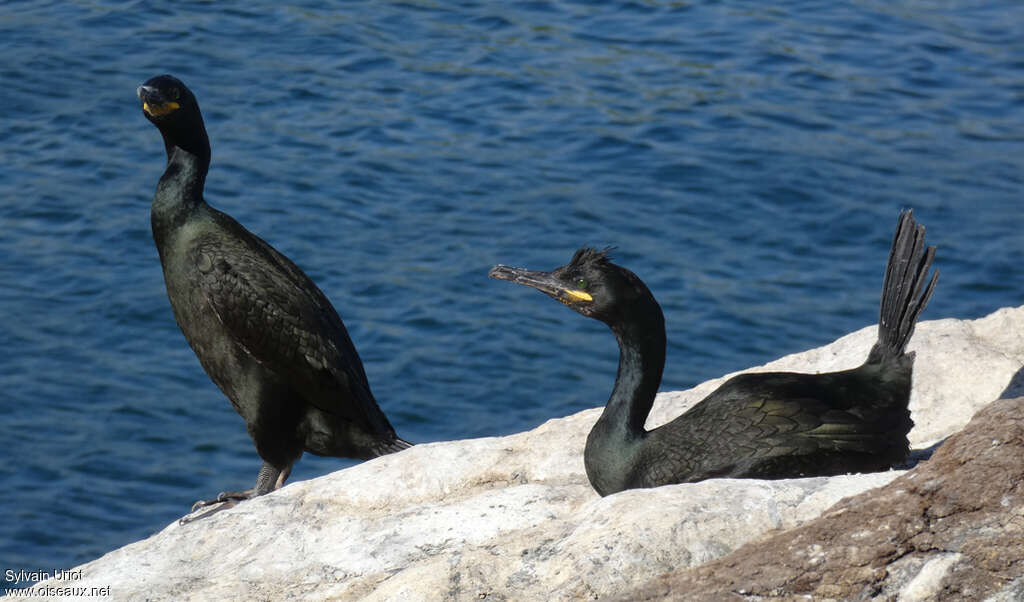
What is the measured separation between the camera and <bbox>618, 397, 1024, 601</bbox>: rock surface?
9.03 ft

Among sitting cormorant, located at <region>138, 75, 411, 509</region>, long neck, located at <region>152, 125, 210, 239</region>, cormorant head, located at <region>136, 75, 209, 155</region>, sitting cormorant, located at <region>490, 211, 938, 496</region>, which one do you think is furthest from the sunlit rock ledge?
cormorant head, located at <region>136, 75, 209, 155</region>

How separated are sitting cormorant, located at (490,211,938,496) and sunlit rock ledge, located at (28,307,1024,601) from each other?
0.24m

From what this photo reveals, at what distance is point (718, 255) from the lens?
9398 mm

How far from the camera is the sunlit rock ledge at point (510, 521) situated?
314 cm

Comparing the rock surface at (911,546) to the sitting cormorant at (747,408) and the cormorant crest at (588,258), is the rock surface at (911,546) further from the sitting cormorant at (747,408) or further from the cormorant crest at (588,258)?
the cormorant crest at (588,258)

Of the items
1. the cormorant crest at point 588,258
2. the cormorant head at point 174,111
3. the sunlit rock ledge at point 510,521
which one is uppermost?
the cormorant head at point 174,111

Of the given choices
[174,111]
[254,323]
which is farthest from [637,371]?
[174,111]

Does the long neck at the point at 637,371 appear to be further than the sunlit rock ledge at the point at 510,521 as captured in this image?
Yes

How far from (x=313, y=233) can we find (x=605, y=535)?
22.1 feet

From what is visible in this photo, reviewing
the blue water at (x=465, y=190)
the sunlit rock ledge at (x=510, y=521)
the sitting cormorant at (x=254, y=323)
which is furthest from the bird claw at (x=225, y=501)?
the blue water at (x=465, y=190)

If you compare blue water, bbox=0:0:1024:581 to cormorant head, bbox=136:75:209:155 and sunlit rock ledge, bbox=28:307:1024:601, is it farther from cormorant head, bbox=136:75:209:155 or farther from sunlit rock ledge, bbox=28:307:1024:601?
sunlit rock ledge, bbox=28:307:1024:601

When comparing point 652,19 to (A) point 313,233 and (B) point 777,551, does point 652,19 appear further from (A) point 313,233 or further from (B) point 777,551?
(B) point 777,551

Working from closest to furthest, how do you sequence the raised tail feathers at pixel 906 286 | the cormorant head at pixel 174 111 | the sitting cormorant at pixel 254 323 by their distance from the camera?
1. the raised tail feathers at pixel 906 286
2. the sitting cormorant at pixel 254 323
3. the cormorant head at pixel 174 111

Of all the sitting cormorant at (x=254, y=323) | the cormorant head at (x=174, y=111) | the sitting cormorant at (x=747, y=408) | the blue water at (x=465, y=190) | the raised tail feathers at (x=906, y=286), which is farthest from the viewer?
the blue water at (x=465, y=190)
